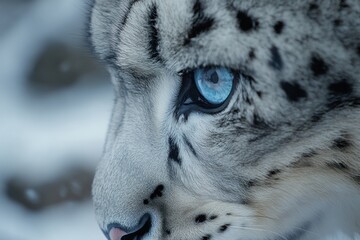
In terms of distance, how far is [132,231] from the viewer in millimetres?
1430

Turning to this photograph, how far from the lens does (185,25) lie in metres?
1.27

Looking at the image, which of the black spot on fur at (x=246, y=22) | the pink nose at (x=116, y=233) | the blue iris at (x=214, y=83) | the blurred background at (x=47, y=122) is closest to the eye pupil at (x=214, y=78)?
the blue iris at (x=214, y=83)

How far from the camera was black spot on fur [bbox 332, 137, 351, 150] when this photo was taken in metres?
1.31

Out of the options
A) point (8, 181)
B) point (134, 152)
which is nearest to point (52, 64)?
point (8, 181)

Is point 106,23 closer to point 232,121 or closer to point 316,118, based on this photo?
point 232,121

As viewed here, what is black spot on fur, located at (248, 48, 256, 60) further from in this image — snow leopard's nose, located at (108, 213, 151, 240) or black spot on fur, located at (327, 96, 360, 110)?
snow leopard's nose, located at (108, 213, 151, 240)

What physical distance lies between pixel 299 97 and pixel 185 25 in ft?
0.67

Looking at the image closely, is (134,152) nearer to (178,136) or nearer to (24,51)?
(178,136)

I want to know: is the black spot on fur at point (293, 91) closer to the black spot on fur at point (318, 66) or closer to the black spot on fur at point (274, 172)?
the black spot on fur at point (318, 66)

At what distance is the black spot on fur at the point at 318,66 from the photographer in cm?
123

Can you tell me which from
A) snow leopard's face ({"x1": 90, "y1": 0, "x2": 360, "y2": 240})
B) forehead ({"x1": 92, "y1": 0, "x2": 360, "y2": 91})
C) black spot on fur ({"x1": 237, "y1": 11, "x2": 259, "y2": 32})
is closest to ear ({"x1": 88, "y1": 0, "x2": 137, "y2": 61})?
snow leopard's face ({"x1": 90, "y1": 0, "x2": 360, "y2": 240})

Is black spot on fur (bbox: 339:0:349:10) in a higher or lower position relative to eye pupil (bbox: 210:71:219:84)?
higher

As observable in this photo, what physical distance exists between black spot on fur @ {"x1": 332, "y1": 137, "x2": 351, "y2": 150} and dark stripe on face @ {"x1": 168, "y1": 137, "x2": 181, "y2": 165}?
265 millimetres

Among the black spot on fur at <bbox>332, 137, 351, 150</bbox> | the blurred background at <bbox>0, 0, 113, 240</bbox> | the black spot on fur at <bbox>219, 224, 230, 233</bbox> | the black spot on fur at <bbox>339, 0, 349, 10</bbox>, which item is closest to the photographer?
the black spot on fur at <bbox>339, 0, 349, 10</bbox>
